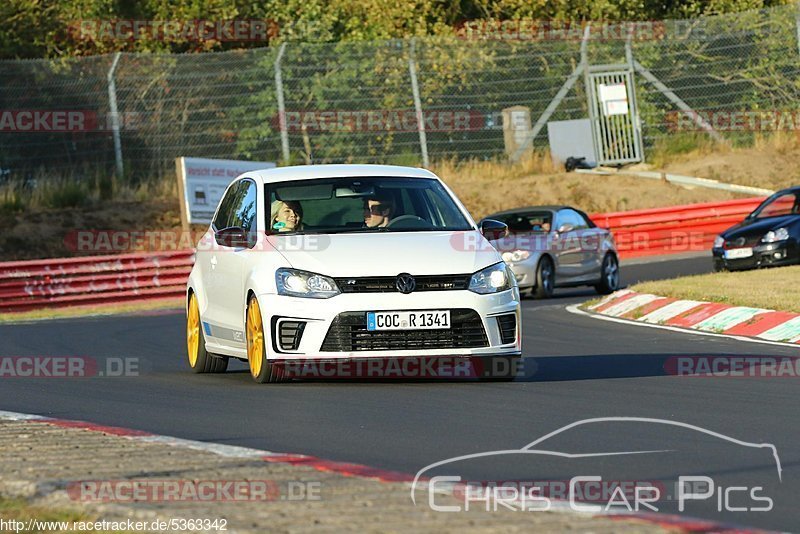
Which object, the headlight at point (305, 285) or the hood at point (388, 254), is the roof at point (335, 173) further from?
the headlight at point (305, 285)

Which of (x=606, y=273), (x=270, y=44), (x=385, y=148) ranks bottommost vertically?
(x=606, y=273)

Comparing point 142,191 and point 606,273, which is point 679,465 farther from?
point 142,191

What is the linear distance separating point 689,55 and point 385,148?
23.5 feet

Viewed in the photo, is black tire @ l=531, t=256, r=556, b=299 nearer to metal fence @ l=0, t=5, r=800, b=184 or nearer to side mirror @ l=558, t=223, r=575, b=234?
side mirror @ l=558, t=223, r=575, b=234

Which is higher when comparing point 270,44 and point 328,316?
point 270,44

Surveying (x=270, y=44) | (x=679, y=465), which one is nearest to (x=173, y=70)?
(x=270, y=44)

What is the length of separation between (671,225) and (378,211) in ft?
75.1

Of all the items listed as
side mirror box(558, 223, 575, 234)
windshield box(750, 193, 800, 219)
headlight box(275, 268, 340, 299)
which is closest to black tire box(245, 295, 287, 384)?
headlight box(275, 268, 340, 299)

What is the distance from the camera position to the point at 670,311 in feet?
60.8

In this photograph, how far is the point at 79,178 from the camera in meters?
34.6

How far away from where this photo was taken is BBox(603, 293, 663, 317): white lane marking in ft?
64.3

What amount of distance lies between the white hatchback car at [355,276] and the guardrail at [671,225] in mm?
21386
